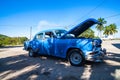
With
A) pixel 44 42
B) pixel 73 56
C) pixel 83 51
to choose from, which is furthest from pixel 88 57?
pixel 44 42

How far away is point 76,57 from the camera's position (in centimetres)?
760

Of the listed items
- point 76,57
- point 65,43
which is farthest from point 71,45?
point 76,57

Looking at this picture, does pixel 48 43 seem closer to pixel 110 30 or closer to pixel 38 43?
pixel 38 43

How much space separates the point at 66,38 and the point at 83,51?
4.90 ft

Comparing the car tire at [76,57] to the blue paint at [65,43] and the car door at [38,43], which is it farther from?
Answer: the car door at [38,43]

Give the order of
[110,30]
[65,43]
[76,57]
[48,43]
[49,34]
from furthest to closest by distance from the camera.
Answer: [110,30] → [49,34] → [48,43] → [65,43] → [76,57]

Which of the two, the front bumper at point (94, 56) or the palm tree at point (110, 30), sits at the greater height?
the palm tree at point (110, 30)

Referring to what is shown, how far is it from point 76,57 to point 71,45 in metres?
0.69

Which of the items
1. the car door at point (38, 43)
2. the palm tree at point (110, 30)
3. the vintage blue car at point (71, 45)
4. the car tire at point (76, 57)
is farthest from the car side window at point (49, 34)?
the palm tree at point (110, 30)

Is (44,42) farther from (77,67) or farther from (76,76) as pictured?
(76,76)

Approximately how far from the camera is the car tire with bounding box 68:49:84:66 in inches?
290

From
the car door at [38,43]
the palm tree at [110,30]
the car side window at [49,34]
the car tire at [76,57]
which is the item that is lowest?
the car tire at [76,57]

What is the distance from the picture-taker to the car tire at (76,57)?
7.37 m

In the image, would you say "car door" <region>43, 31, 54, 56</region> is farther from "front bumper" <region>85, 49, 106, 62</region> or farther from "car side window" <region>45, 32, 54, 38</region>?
"front bumper" <region>85, 49, 106, 62</region>
